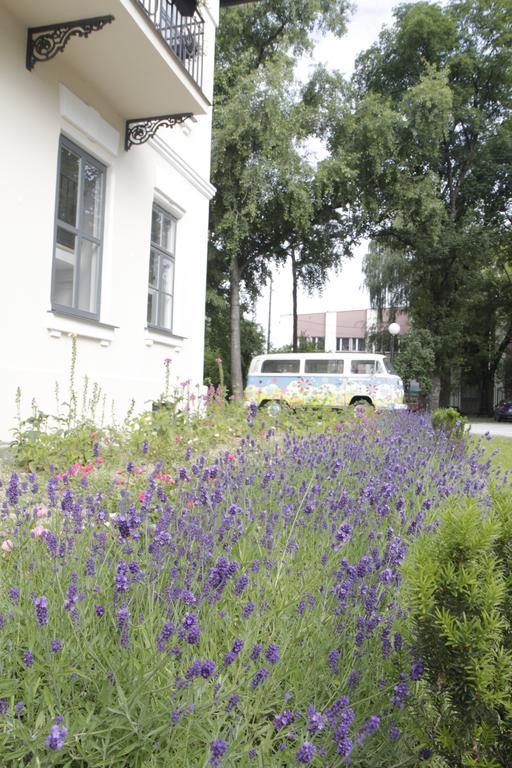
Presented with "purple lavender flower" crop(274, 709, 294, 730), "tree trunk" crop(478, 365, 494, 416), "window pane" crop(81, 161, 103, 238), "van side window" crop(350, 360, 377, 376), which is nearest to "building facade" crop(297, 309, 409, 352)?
"tree trunk" crop(478, 365, 494, 416)

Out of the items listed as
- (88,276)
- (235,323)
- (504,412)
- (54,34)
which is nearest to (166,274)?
(88,276)

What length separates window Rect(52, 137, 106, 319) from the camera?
7059 millimetres

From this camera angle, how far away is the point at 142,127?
828cm

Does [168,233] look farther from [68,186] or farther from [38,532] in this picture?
[38,532]

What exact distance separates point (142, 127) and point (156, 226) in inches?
69.3

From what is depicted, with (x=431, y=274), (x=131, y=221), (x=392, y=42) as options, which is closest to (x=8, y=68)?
(x=131, y=221)

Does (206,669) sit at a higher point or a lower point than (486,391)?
lower

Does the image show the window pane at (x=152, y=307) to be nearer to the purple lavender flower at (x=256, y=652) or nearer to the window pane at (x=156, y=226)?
the window pane at (x=156, y=226)

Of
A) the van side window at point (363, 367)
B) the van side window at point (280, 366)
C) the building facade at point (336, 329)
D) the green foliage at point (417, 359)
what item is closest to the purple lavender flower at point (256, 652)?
the van side window at point (363, 367)

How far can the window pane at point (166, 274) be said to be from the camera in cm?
987

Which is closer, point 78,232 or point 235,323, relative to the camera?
point 78,232

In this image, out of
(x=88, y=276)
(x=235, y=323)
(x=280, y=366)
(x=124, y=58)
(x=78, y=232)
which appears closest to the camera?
(x=124, y=58)

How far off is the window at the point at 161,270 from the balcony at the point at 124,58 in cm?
A: 193

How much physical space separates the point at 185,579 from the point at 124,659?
0.52m
